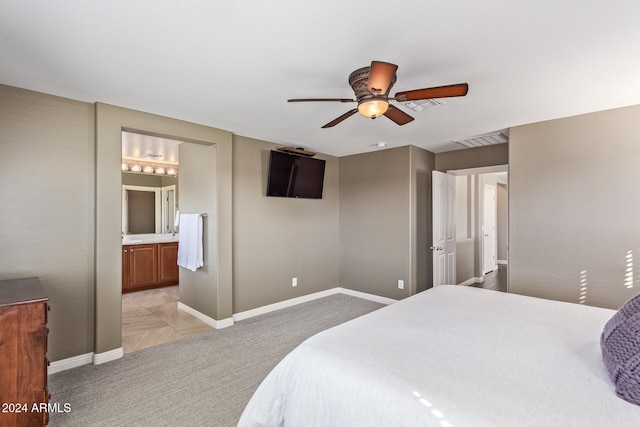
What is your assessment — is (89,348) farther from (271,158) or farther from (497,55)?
(497,55)

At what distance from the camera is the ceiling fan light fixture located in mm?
1985

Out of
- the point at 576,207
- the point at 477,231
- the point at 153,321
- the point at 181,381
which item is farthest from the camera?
the point at 477,231

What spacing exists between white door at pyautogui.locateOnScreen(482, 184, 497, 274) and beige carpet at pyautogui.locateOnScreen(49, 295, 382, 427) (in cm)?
468

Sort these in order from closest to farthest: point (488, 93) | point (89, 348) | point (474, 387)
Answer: point (474, 387) → point (488, 93) → point (89, 348)

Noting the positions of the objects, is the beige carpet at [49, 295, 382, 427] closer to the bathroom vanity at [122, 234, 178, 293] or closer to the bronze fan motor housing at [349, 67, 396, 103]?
the bronze fan motor housing at [349, 67, 396, 103]

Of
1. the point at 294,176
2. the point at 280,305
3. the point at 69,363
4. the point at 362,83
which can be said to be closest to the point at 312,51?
the point at 362,83

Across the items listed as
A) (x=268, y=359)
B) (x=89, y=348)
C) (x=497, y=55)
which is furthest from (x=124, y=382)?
(x=497, y=55)

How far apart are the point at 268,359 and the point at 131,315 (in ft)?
7.92

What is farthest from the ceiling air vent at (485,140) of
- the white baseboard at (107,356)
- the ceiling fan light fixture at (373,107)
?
the white baseboard at (107,356)

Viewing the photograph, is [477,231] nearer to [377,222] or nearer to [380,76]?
[377,222]

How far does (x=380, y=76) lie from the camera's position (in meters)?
1.76

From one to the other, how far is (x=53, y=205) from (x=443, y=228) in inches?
182

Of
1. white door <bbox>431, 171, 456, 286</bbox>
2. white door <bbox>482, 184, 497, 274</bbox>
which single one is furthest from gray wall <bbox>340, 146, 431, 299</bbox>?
white door <bbox>482, 184, 497, 274</bbox>

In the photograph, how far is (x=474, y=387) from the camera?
1.17 meters
